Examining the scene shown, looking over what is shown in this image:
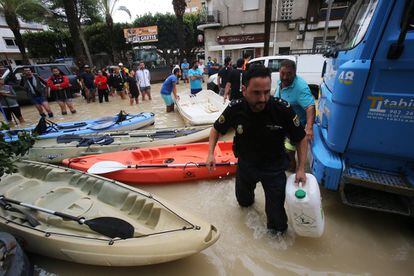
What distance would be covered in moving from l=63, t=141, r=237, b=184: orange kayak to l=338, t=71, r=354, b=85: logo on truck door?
208cm

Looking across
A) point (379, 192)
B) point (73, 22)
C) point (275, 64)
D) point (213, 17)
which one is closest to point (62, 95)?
point (73, 22)

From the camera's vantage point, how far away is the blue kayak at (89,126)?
5.48 m

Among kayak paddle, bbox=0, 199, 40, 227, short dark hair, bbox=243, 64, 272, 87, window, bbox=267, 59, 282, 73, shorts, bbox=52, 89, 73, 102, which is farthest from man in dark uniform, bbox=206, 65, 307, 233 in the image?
shorts, bbox=52, 89, 73, 102

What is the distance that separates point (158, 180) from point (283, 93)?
2.40 m

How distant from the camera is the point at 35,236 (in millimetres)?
2383

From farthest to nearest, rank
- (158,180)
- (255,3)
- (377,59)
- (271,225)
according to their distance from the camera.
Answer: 1. (255,3)
2. (158,180)
3. (271,225)
4. (377,59)

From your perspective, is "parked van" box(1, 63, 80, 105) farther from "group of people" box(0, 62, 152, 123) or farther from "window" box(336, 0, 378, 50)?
"window" box(336, 0, 378, 50)

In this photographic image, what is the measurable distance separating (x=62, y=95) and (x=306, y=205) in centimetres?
960

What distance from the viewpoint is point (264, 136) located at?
2.30m

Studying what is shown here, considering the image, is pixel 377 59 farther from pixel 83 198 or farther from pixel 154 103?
pixel 154 103

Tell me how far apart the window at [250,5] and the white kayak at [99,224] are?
21591 millimetres

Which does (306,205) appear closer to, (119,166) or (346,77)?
(346,77)

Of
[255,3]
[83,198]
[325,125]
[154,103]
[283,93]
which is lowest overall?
[154,103]

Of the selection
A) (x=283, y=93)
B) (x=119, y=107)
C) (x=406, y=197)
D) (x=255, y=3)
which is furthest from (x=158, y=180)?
(x=255, y=3)
